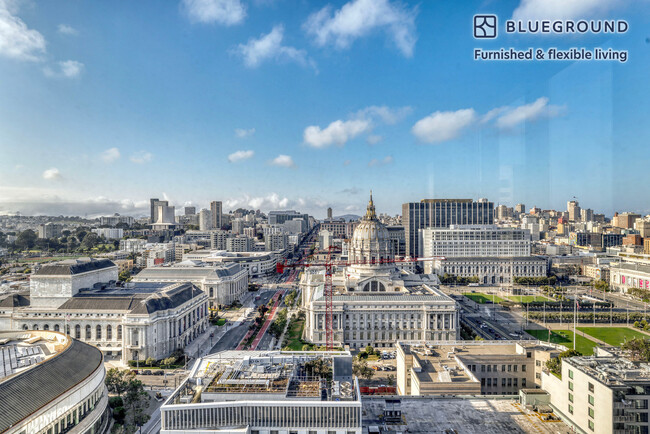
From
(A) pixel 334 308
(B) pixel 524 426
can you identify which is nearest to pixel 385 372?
(A) pixel 334 308

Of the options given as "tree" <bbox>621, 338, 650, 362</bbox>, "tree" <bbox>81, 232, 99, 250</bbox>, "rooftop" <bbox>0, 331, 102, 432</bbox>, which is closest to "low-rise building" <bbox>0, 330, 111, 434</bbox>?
"rooftop" <bbox>0, 331, 102, 432</bbox>

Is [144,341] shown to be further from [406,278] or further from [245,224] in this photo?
[245,224]

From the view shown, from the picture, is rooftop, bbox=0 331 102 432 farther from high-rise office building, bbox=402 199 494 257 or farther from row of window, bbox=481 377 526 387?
high-rise office building, bbox=402 199 494 257

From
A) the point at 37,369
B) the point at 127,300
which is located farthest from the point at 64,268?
the point at 37,369

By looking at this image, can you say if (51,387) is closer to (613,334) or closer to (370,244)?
(370,244)

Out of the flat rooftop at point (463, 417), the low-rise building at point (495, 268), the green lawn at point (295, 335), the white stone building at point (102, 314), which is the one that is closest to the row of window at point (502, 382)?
the flat rooftop at point (463, 417)

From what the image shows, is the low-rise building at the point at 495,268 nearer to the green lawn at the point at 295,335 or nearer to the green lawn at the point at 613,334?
the green lawn at the point at 613,334
